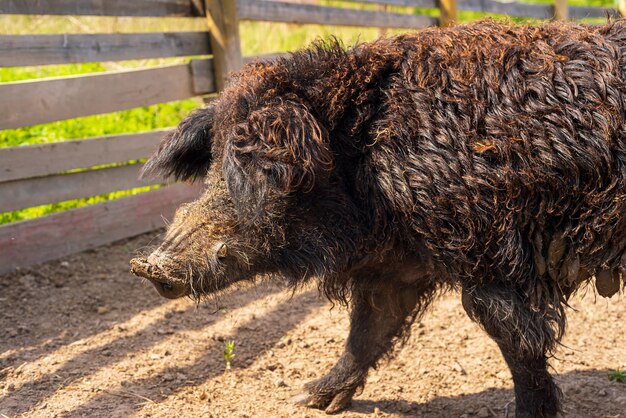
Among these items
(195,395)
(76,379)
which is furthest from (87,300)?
(195,395)

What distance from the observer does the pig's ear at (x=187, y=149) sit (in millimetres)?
3504

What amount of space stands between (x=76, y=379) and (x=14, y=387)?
0.30 meters

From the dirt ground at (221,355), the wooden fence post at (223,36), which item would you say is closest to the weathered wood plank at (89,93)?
the wooden fence post at (223,36)

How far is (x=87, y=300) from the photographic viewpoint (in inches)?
199

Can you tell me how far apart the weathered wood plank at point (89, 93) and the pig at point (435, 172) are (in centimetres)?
189

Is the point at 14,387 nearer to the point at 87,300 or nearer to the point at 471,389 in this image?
the point at 87,300

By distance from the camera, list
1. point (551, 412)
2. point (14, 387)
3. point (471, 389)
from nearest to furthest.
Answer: point (551, 412), point (14, 387), point (471, 389)

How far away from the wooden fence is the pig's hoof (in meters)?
2.24

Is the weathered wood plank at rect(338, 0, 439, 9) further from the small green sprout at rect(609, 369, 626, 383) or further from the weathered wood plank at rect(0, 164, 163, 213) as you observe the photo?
the small green sprout at rect(609, 369, 626, 383)

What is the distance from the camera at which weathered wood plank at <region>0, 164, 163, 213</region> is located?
5.09 m

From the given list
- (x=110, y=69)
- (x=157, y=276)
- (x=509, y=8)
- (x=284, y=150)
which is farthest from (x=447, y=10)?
(x=157, y=276)

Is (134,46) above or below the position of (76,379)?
above

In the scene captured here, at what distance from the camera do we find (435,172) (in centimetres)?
313

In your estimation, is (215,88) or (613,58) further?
(215,88)
